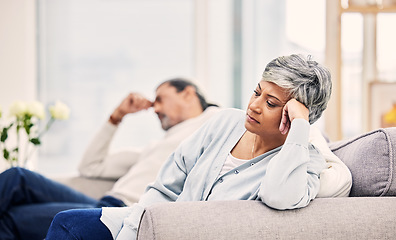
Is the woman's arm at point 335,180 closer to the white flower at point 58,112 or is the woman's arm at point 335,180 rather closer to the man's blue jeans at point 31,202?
the man's blue jeans at point 31,202

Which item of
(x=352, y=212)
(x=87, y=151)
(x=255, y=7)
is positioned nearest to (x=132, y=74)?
(x=255, y=7)

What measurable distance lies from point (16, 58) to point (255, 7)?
1.80 m

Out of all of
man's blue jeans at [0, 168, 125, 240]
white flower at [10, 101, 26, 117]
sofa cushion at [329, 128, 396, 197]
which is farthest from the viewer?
white flower at [10, 101, 26, 117]

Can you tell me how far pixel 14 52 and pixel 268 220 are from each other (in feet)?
10.7

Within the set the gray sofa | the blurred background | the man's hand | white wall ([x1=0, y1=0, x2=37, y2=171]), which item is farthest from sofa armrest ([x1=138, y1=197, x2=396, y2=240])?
white wall ([x1=0, y1=0, x2=37, y2=171])

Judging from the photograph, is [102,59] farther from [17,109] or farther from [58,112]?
[17,109]

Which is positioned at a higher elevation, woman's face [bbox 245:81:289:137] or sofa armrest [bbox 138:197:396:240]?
woman's face [bbox 245:81:289:137]

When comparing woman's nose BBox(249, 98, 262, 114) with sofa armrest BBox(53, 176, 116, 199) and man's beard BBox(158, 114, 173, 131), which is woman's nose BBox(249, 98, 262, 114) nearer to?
man's beard BBox(158, 114, 173, 131)

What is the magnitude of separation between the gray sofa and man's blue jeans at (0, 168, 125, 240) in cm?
125

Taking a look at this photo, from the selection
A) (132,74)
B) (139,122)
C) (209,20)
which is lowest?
(139,122)

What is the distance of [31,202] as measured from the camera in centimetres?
271

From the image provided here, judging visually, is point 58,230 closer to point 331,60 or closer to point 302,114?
point 302,114

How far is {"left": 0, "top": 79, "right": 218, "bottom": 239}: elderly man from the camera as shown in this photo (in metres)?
2.54

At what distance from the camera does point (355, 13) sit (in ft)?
11.5
